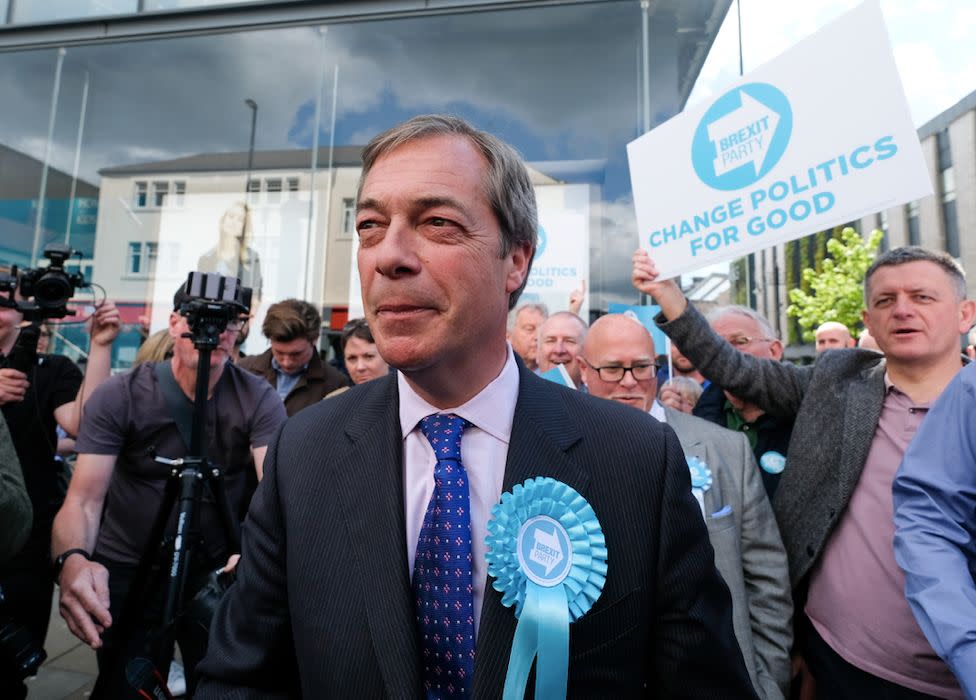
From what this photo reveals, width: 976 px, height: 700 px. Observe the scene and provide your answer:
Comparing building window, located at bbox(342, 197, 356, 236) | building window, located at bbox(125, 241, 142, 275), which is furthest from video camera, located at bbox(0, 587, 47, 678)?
building window, located at bbox(125, 241, 142, 275)

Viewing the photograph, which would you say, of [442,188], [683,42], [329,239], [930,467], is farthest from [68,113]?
[930,467]

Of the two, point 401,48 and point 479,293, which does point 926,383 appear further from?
point 401,48

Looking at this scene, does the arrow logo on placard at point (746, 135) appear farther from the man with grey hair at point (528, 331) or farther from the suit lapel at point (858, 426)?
the man with grey hair at point (528, 331)

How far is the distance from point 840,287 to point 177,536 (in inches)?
717

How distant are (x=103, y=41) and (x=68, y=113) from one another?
121 cm

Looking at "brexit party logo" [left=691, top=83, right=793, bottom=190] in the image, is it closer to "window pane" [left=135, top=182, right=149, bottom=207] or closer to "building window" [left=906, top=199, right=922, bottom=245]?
"window pane" [left=135, top=182, right=149, bottom=207]

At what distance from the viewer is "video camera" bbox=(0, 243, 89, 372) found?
8.11 ft

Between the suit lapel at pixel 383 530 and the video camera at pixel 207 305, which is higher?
the video camera at pixel 207 305

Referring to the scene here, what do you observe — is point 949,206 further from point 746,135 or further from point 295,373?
point 295,373

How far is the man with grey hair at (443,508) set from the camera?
1.05 meters

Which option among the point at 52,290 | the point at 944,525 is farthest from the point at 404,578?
the point at 52,290

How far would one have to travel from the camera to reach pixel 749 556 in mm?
2041

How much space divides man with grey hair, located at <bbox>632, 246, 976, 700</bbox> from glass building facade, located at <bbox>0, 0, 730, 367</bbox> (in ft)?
15.0

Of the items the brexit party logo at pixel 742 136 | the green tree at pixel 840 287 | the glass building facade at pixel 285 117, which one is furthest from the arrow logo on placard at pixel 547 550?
the green tree at pixel 840 287
